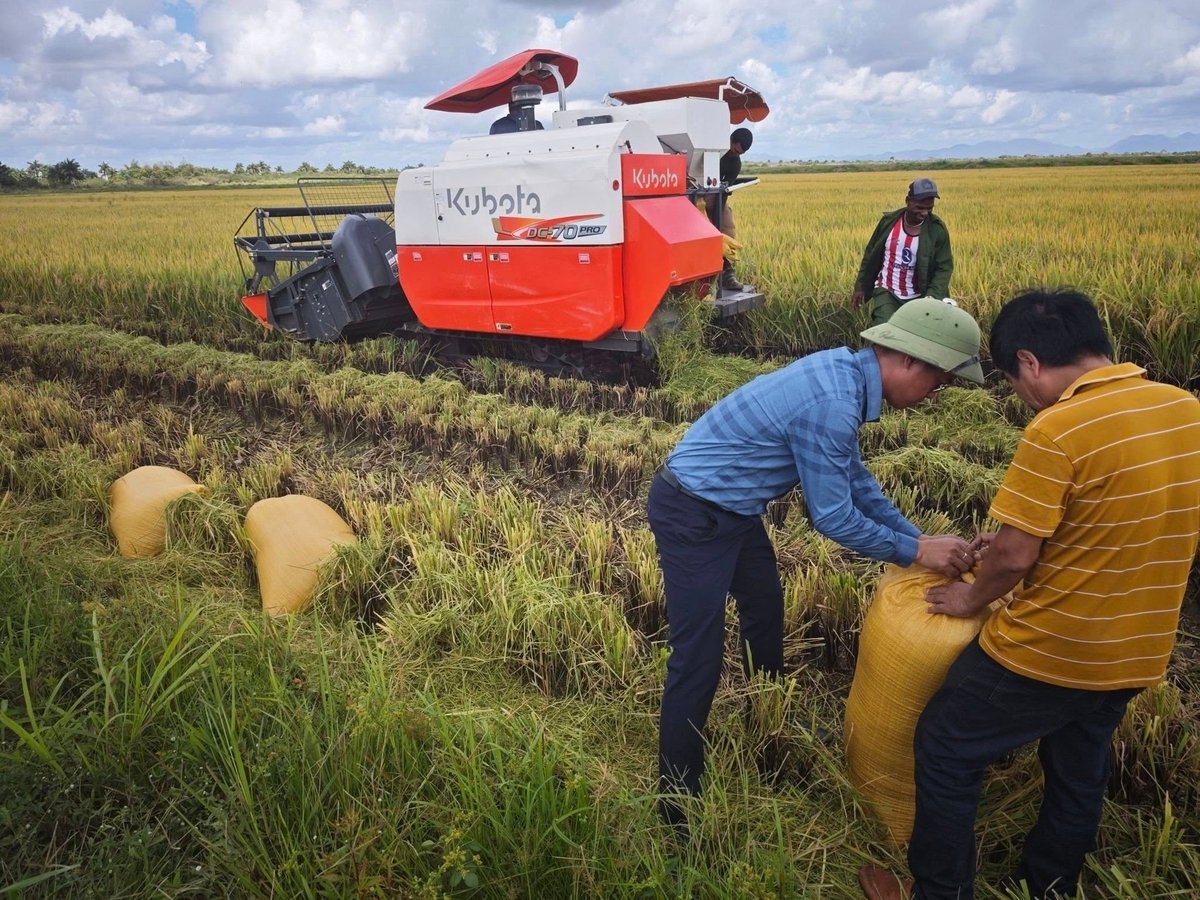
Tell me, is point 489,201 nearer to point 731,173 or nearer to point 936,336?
point 731,173

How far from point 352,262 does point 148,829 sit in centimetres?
587

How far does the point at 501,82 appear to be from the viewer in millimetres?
6195

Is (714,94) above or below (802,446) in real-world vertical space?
above

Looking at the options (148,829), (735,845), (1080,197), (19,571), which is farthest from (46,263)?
(1080,197)

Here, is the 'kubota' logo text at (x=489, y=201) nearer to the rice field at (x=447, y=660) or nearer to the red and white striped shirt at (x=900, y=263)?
the rice field at (x=447, y=660)

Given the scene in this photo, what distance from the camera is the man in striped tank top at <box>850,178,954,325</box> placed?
194 inches

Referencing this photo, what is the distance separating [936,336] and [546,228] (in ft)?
13.8

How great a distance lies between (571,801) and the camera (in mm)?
1854

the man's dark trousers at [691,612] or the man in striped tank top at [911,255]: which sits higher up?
the man in striped tank top at [911,255]

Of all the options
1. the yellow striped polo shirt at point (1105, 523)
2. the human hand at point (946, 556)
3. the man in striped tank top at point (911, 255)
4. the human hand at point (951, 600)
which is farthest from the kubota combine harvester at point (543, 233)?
the yellow striped polo shirt at point (1105, 523)

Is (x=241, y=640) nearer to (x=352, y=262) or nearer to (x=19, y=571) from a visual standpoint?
(x=19, y=571)

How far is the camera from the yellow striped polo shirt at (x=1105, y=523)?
1.47 meters

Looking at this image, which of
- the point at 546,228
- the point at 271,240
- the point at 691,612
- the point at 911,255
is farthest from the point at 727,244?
the point at 691,612

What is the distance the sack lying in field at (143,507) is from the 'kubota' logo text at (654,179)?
351 centimetres
